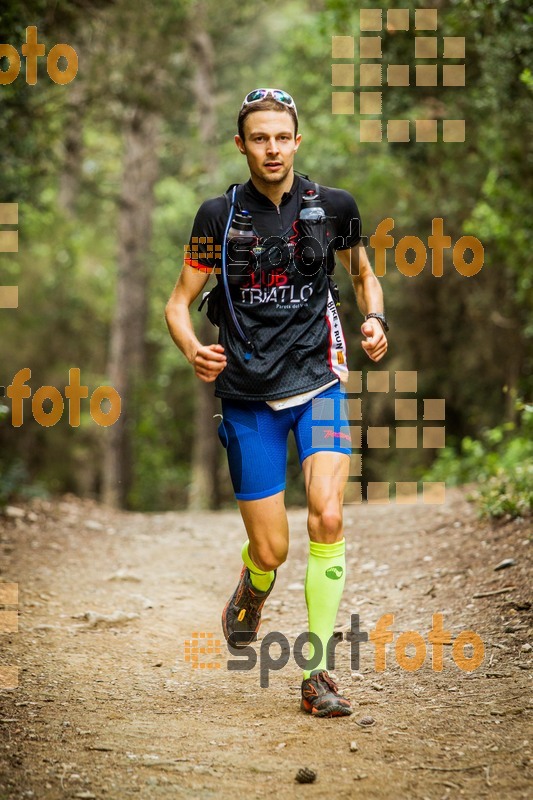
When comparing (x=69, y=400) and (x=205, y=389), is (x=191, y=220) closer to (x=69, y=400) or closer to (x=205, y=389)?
(x=205, y=389)

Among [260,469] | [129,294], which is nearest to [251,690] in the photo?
[260,469]

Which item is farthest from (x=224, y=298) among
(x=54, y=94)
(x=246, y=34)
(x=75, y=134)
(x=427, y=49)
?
(x=246, y=34)

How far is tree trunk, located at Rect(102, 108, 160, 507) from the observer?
20156 millimetres

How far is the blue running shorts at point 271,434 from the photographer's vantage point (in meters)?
4.30

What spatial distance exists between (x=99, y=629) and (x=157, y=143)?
58.1 feet

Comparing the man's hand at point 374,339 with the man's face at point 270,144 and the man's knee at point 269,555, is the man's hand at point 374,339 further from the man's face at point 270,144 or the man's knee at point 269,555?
the man's knee at point 269,555

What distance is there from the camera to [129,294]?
802 inches

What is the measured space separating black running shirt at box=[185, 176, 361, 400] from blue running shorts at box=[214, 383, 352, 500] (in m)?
0.11

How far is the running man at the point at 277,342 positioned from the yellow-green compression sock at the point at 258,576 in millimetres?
165

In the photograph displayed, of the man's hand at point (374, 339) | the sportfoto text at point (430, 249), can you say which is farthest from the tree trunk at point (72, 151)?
the man's hand at point (374, 339)

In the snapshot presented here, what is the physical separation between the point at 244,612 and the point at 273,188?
2.17 m

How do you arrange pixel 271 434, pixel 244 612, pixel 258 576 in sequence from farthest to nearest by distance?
pixel 244 612, pixel 258 576, pixel 271 434

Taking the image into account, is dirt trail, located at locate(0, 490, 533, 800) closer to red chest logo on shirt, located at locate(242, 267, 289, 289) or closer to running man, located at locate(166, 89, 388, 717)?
running man, located at locate(166, 89, 388, 717)

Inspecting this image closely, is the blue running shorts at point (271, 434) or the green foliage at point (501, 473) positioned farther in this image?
the green foliage at point (501, 473)
